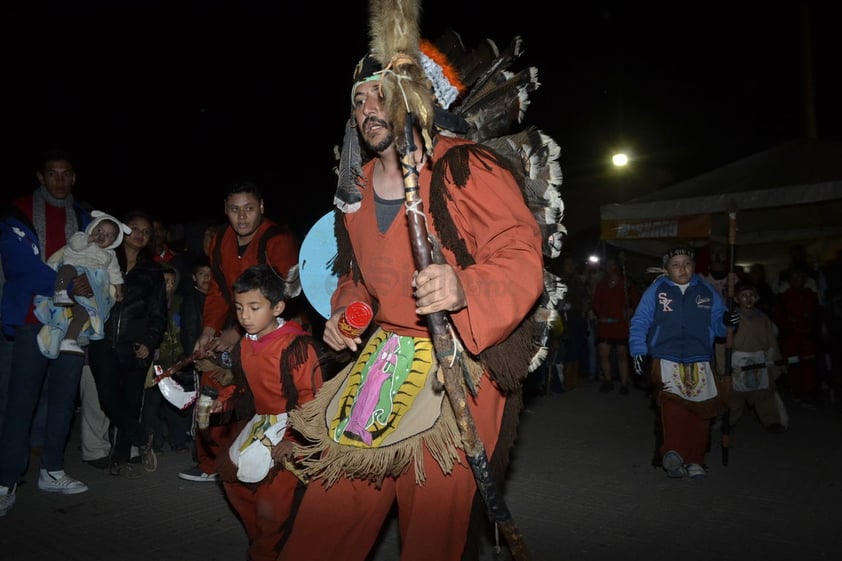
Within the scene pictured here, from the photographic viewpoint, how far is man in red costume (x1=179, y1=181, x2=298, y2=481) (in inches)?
188

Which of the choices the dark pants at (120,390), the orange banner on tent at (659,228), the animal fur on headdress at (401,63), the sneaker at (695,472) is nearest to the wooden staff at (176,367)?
the dark pants at (120,390)

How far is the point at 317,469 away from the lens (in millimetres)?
2525

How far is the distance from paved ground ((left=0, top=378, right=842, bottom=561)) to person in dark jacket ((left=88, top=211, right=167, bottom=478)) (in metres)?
0.36

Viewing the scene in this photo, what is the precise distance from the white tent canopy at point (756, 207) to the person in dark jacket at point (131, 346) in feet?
21.5

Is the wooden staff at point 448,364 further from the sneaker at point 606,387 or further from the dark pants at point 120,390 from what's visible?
the sneaker at point 606,387

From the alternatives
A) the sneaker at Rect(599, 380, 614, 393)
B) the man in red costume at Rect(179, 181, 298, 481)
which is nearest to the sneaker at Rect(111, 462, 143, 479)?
the man in red costume at Rect(179, 181, 298, 481)

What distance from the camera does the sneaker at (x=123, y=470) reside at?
238 inches

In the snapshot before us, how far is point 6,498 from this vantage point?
4.98 m

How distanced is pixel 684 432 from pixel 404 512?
13.8ft

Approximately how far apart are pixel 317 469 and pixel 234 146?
11693 mm

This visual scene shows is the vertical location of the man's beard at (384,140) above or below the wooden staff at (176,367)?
above

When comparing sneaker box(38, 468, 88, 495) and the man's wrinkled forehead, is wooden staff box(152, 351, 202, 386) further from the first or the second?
the man's wrinkled forehead

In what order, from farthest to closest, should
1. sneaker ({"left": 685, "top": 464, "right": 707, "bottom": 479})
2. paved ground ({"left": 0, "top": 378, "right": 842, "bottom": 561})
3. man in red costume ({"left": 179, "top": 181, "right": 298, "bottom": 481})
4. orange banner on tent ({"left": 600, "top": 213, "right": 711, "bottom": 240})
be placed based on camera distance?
orange banner on tent ({"left": 600, "top": 213, "right": 711, "bottom": 240}), sneaker ({"left": 685, "top": 464, "right": 707, "bottom": 479}), man in red costume ({"left": 179, "top": 181, "right": 298, "bottom": 481}), paved ground ({"left": 0, "top": 378, "right": 842, "bottom": 561})

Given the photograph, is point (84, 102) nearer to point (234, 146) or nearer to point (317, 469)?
point (234, 146)
